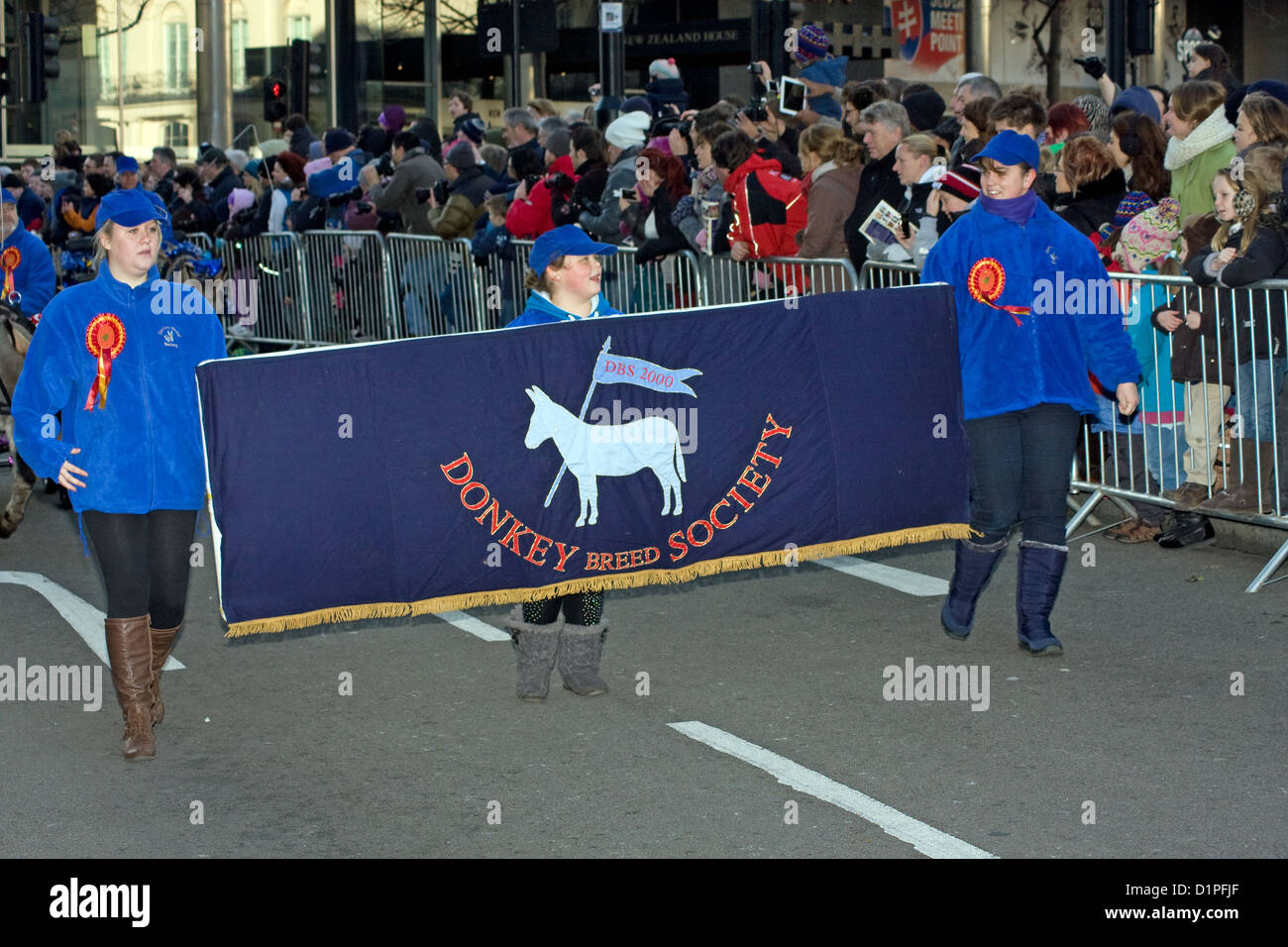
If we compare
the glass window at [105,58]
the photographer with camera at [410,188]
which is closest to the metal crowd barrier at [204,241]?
the photographer with camera at [410,188]

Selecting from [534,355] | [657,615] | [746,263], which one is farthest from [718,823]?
[746,263]

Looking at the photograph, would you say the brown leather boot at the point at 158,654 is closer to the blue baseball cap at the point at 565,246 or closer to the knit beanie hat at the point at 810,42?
the blue baseball cap at the point at 565,246

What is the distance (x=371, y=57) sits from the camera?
38938 millimetres

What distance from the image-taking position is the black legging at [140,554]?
6430mm

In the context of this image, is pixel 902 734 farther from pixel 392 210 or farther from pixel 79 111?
pixel 79 111

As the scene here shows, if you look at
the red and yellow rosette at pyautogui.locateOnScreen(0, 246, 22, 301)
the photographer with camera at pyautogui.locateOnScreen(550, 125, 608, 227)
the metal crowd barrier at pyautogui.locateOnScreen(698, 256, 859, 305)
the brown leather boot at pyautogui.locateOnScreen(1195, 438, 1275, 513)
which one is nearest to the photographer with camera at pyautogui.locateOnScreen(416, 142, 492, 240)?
the photographer with camera at pyautogui.locateOnScreen(550, 125, 608, 227)

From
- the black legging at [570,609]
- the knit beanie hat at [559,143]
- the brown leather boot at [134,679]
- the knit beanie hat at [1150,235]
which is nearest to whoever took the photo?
the brown leather boot at [134,679]

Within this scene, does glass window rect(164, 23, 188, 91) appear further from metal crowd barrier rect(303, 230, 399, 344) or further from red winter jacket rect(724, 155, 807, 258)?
red winter jacket rect(724, 155, 807, 258)

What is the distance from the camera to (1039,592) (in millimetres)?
7715

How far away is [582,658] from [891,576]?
106 inches

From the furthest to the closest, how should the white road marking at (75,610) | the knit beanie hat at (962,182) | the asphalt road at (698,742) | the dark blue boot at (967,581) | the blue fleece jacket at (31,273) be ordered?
the blue fleece jacket at (31,273), the knit beanie hat at (962,182), the white road marking at (75,610), the dark blue boot at (967,581), the asphalt road at (698,742)

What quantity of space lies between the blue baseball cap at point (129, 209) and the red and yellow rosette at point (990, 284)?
3292 mm

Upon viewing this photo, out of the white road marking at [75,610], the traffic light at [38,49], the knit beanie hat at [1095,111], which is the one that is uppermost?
the traffic light at [38,49]

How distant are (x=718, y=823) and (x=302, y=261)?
13.6 metres
